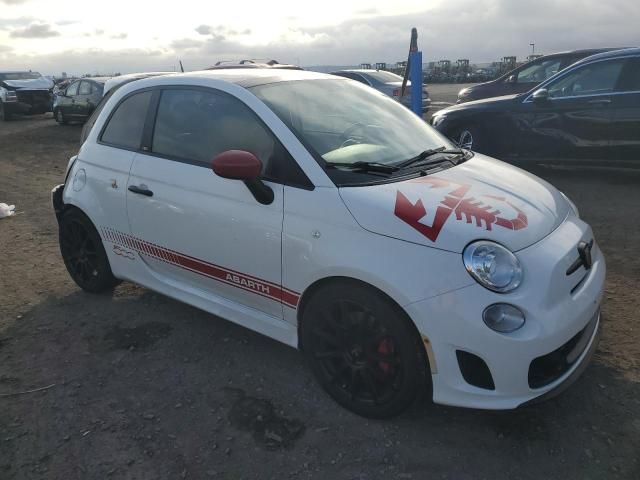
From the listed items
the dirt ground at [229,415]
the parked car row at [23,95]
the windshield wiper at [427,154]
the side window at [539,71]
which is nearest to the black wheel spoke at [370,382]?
the dirt ground at [229,415]

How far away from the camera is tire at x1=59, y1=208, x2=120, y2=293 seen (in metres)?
4.17

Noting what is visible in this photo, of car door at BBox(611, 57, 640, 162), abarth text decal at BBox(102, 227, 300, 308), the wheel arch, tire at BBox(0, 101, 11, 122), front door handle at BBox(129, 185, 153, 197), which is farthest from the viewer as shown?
tire at BBox(0, 101, 11, 122)

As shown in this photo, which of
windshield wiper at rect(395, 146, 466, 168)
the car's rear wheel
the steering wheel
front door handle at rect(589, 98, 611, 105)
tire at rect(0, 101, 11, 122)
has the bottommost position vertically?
tire at rect(0, 101, 11, 122)

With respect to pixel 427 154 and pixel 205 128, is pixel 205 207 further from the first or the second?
pixel 427 154

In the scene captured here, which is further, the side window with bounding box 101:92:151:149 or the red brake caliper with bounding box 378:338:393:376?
the side window with bounding box 101:92:151:149

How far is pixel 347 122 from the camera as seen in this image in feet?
11.0

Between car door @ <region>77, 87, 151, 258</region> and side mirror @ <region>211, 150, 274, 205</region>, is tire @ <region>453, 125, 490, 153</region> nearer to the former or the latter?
car door @ <region>77, 87, 151, 258</region>

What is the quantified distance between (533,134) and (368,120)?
4523 millimetres

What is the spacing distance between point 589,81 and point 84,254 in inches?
245

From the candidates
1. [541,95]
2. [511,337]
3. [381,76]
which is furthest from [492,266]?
[381,76]

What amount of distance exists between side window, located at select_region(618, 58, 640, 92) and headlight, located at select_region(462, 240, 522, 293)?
214 inches

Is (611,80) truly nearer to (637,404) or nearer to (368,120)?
(368,120)

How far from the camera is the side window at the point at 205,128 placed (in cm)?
311

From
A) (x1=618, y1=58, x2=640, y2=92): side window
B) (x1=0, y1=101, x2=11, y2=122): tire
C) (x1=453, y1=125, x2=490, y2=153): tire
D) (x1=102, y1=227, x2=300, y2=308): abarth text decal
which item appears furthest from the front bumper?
(x1=0, y1=101, x2=11, y2=122): tire
